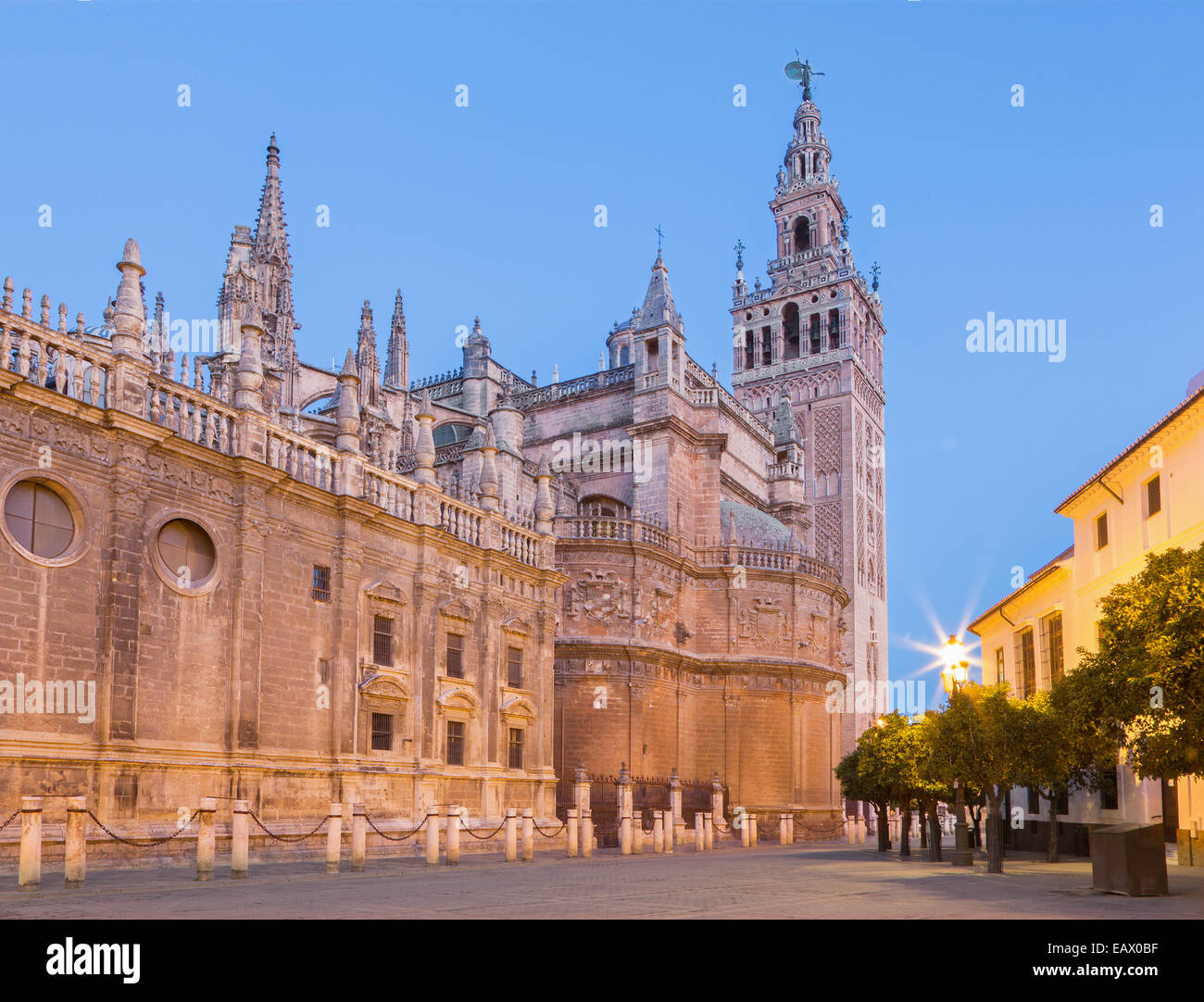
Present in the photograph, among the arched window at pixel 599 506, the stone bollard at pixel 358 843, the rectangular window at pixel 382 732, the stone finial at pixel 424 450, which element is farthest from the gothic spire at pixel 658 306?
the stone bollard at pixel 358 843

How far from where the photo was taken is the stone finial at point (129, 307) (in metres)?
19.9

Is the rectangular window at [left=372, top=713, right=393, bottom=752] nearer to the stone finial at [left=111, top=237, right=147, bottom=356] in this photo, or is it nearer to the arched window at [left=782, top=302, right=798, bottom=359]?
the stone finial at [left=111, top=237, right=147, bottom=356]

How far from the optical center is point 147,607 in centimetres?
2028

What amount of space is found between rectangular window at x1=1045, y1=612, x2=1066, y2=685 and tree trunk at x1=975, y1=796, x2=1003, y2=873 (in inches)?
421

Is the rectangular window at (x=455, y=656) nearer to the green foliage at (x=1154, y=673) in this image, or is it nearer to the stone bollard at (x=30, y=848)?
the stone bollard at (x=30, y=848)

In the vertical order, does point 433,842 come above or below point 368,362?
below

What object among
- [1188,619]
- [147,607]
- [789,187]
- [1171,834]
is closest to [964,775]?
[1171,834]

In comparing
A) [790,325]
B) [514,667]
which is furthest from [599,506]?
[790,325]

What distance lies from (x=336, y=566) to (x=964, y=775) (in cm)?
1372

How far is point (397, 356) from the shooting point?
5662 cm

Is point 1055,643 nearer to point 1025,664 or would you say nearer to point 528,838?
point 1025,664

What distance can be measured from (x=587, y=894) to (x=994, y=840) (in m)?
9.99
